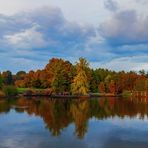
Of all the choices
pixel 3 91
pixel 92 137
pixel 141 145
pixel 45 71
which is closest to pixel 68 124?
pixel 92 137

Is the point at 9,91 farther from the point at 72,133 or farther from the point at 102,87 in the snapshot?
the point at 72,133

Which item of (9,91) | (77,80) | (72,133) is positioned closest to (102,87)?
(77,80)

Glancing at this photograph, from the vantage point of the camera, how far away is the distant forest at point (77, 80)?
268 feet

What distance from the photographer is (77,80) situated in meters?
81.7

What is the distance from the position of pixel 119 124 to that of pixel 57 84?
52654 millimetres

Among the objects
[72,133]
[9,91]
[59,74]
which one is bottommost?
[72,133]

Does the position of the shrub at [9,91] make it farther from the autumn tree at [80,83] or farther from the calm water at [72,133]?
the calm water at [72,133]

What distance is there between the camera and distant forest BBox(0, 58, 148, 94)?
3221 inches

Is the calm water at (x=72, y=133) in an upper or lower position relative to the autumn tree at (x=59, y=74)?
lower

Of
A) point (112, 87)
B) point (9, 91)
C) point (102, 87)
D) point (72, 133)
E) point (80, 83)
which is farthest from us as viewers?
point (102, 87)

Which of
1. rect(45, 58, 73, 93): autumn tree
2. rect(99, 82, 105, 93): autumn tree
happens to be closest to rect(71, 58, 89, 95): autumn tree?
rect(45, 58, 73, 93): autumn tree

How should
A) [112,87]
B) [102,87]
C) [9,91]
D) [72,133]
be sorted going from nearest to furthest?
[72,133]
[9,91]
[112,87]
[102,87]

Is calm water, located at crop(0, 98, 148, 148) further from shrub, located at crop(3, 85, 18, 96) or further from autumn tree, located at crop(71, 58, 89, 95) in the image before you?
autumn tree, located at crop(71, 58, 89, 95)

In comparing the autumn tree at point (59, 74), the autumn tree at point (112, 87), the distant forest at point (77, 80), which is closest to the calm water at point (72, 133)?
the distant forest at point (77, 80)
